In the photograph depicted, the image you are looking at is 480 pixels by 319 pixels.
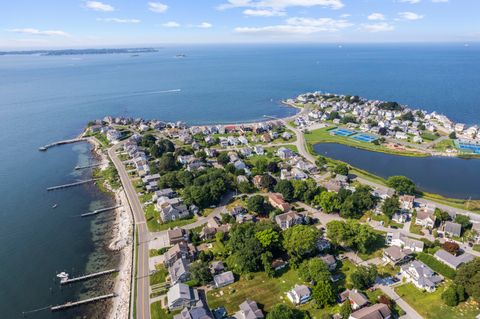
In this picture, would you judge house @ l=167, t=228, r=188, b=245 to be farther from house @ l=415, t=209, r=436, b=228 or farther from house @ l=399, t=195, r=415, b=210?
house @ l=399, t=195, r=415, b=210

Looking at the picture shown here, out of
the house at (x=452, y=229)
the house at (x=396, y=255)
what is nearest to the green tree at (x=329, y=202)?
the house at (x=396, y=255)

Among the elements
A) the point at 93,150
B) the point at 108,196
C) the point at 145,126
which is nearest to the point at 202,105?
the point at 145,126

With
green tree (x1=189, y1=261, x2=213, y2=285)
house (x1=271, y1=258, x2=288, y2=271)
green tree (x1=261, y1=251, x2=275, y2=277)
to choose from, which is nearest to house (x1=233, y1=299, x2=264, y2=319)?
green tree (x1=261, y1=251, x2=275, y2=277)

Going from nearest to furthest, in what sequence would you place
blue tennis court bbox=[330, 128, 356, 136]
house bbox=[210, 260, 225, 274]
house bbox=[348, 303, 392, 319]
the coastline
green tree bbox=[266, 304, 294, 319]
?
green tree bbox=[266, 304, 294, 319], house bbox=[348, 303, 392, 319], the coastline, house bbox=[210, 260, 225, 274], blue tennis court bbox=[330, 128, 356, 136]

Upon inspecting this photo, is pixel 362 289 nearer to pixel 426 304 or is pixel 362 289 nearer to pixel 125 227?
pixel 426 304

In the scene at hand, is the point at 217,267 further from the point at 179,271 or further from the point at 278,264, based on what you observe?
the point at 278,264

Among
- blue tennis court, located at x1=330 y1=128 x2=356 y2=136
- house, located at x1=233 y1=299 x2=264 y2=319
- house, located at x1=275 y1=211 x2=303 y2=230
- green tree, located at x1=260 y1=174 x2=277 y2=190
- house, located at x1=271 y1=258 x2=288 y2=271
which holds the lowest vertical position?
house, located at x1=233 y1=299 x2=264 y2=319

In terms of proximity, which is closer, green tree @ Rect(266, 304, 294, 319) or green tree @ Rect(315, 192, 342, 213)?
green tree @ Rect(266, 304, 294, 319)

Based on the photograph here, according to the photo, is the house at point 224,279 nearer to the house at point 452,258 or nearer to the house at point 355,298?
the house at point 355,298
